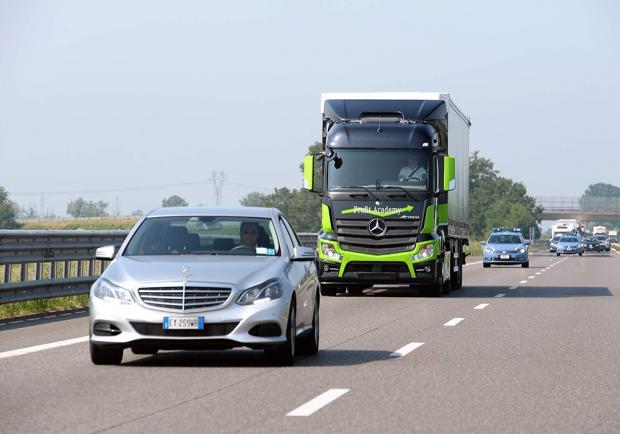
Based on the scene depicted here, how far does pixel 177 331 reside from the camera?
11.2 m

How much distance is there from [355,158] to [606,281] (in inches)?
515

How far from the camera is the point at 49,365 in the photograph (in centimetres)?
1186

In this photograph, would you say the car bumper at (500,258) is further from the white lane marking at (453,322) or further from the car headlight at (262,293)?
the car headlight at (262,293)

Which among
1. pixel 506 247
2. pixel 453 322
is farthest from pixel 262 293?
pixel 506 247

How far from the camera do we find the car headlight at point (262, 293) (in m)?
11.4

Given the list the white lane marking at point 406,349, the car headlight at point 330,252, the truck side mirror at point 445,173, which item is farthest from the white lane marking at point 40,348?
the truck side mirror at point 445,173

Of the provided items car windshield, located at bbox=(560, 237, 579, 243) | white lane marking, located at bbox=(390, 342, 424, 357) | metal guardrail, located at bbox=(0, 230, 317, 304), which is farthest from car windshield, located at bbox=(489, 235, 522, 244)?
white lane marking, located at bbox=(390, 342, 424, 357)

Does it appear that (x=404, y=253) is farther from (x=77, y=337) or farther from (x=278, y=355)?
(x=278, y=355)

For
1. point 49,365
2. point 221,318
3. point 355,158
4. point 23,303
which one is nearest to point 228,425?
point 221,318

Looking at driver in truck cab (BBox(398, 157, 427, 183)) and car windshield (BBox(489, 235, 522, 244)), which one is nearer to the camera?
driver in truck cab (BBox(398, 157, 427, 183))

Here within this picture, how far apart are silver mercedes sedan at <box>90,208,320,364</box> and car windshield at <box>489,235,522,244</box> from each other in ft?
128

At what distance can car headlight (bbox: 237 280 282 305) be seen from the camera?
1144 cm

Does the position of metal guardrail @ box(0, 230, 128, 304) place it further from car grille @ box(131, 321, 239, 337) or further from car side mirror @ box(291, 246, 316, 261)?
car grille @ box(131, 321, 239, 337)

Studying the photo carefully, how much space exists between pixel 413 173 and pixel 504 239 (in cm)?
2808
